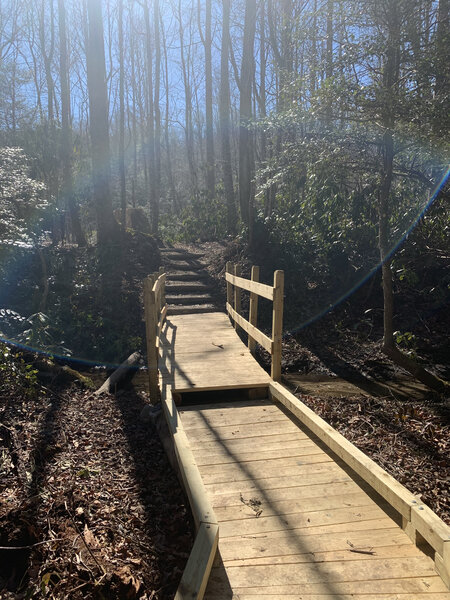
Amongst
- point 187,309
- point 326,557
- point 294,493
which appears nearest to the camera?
point 326,557

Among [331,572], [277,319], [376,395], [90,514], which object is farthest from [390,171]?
[90,514]

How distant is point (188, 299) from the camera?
38.5 ft

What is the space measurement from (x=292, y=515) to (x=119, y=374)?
5.06 metres

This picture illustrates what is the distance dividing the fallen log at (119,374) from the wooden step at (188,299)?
303 cm

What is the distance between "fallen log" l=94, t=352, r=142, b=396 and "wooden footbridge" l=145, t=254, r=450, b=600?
2.15 meters

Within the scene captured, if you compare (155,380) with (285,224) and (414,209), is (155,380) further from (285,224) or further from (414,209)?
(285,224)

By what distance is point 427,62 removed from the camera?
5.61 m

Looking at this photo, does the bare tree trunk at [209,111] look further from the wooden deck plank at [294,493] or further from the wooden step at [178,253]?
the wooden deck plank at [294,493]

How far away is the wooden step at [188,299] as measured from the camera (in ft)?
38.4

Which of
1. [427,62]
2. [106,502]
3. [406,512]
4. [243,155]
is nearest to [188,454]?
[106,502]

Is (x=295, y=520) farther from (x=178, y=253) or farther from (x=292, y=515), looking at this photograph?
(x=178, y=253)

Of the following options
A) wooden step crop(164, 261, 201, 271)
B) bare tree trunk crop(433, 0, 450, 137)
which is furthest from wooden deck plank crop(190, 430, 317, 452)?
wooden step crop(164, 261, 201, 271)

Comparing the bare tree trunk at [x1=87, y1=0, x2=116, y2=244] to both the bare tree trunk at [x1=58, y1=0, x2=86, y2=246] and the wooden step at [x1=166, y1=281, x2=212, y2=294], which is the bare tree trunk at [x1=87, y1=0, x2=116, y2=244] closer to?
the bare tree trunk at [x1=58, y1=0, x2=86, y2=246]

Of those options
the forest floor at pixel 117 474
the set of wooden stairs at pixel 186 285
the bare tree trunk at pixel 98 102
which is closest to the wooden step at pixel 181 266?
the set of wooden stairs at pixel 186 285
